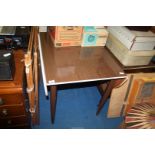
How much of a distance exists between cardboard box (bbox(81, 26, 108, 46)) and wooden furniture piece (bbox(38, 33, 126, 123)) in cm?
6

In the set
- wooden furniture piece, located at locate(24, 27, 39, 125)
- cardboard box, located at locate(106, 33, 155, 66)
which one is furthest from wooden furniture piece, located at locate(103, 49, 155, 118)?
wooden furniture piece, located at locate(24, 27, 39, 125)

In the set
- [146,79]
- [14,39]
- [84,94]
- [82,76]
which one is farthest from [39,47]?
[146,79]

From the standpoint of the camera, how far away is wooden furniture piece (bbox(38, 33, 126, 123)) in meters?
1.49

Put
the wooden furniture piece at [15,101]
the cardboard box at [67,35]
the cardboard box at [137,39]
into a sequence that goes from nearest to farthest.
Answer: the wooden furniture piece at [15,101], the cardboard box at [137,39], the cardboard box at [67,35]

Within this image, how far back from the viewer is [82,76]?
1.53 meters

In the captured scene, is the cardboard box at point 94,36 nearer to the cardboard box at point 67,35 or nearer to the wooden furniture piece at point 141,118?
the cardboard box at point 67,35

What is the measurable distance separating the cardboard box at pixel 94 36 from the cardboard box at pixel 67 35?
64mm

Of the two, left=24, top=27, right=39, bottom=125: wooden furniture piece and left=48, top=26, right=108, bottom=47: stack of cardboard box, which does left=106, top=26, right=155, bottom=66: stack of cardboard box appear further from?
left=24, top=27, right=39, bottom=125: wooden furniture piece

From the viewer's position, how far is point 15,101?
4.71 ft

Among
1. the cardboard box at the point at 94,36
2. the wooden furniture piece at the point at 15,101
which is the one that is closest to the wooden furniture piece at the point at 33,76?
the wooden furniture piece at the point at 15,101

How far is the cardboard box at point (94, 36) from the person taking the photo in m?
1.84
